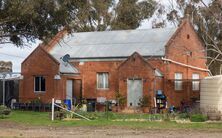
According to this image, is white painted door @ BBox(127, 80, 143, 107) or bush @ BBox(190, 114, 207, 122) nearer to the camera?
bush @ BBox(190, 114, 207, 122)

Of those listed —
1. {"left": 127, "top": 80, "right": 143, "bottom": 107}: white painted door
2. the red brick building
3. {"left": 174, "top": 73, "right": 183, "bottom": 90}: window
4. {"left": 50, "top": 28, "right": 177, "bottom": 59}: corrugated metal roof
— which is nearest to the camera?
{"left": 127, "top": 80, "right": 143, "bottom": 107}: white painted door

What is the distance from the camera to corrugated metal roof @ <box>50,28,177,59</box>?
47.5 metres

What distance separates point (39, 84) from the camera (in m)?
48.9

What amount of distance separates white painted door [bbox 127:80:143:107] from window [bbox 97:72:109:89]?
141 inches

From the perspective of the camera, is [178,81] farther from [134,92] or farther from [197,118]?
[197,118]

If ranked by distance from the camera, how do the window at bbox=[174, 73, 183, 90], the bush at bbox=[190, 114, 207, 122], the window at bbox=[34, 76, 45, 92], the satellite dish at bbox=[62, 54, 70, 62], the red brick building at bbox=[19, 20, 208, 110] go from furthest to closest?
the satellite dish at bbox=[62, 54, 70, 62]
the window at bbox=[34, 76, 45, 92]
the window at bbox=[174, 73, 183, 90]
the red brick building at bbox=[19, 20, 208, 110]
the bush at bbox=[190, 114, 207, 122]

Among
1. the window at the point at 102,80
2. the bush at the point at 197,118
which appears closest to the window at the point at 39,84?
the window at the point at 102,80

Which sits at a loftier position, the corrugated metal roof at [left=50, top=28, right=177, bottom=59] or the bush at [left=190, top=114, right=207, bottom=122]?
the corrugated metal roof at [left=50, top=28, right=177, bottom=59]

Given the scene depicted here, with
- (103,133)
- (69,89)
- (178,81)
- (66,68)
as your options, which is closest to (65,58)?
(66,68)

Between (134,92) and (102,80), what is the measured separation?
4.72 metres

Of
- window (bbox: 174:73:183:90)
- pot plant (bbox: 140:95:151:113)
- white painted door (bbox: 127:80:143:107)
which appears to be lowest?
pot plant (bbox: 140:95:151:113)

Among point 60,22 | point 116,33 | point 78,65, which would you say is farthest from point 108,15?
point 60,22

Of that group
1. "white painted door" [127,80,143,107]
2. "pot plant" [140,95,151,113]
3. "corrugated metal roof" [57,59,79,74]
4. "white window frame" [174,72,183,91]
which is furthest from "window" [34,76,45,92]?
"white window frame" [174,72,183,91]

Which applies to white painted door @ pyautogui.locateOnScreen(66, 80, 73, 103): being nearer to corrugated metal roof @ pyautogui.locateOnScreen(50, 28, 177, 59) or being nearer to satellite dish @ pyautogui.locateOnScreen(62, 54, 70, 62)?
satellite dish @ pyautogui.locateOnScreen(62, 54, 70, 62)
